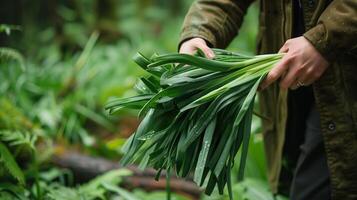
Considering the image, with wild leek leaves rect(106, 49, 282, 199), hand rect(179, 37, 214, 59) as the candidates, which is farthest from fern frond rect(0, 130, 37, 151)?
hand rect(179, 37, 214, 59)

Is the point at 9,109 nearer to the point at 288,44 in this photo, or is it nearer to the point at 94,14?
the point at 288,44

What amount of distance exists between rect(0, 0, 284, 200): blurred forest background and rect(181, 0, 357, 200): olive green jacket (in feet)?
1.91

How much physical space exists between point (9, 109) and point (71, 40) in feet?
10.9

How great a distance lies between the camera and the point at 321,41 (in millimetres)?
1662

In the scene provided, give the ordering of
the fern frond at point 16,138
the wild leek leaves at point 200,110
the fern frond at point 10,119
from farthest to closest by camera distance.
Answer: the fern frond at point 10,119
the fern frond at point 16,138
the wild leek leaves at point 200,110

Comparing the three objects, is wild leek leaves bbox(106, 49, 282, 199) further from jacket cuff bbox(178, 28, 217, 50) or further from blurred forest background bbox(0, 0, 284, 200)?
blurred forest background bbox(0, 0, 284, 200)

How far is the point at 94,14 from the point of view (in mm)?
6891

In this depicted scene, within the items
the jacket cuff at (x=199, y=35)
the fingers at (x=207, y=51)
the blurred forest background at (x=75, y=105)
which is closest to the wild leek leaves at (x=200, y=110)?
the fingers at (x=207, y=51)

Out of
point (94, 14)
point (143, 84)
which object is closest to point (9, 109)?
point (143, 84)

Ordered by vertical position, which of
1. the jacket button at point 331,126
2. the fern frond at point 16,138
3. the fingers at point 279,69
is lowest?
the fern frond at point 16,138

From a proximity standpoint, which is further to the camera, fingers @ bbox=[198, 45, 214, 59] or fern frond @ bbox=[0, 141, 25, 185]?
fern frond @ bbox=[0, 141, 25, 185]

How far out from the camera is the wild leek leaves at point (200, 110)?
1.81m

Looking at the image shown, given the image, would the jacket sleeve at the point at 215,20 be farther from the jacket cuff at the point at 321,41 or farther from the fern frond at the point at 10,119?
the fern frond at the point at 10,119

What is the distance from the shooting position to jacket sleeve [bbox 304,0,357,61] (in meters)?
1.66
